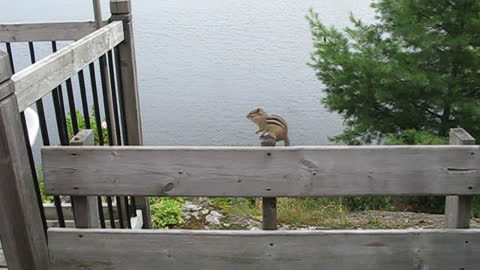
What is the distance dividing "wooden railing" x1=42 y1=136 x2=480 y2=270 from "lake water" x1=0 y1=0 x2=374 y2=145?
13.5 ft

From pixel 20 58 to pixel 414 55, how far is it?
418 cm

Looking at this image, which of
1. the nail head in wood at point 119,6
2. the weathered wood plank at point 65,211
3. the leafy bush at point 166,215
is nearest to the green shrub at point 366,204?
the leafy bush at point 166,215

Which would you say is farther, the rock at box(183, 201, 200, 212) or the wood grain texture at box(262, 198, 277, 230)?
the rock at box(183, 201, 200, 212)

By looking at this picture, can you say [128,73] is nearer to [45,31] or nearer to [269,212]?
[45,31]

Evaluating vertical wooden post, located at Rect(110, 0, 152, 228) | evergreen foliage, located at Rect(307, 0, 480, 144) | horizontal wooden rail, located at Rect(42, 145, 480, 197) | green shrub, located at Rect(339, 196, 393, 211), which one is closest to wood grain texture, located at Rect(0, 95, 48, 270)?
horizontal wooden rail, located at Rect(42, 145, 480, 197)

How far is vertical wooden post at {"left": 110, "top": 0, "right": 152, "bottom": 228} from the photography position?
2463 millimetres

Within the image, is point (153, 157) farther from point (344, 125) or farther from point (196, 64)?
point (196, 64)

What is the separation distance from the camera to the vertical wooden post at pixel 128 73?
2.46 meters

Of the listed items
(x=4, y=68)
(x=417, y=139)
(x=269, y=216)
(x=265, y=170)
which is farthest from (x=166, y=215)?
(x=417, y=139)

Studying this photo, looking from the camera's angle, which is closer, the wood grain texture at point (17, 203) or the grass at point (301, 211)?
the wood grain texture at point (17, 203)

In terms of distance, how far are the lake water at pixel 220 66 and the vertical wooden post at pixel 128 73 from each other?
128 inches

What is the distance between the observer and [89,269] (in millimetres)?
1683

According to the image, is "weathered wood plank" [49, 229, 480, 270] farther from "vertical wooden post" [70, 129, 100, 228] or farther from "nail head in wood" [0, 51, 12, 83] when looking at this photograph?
"nail head in wood" [0, 51, 12, 83]

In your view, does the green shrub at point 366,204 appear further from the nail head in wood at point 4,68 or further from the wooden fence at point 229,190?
the nail head in wood at point 4,68
